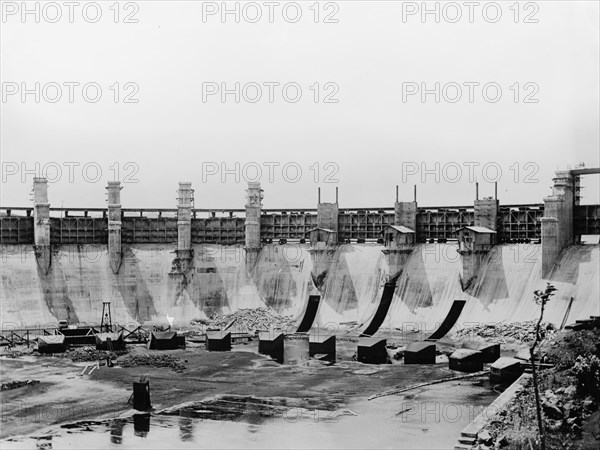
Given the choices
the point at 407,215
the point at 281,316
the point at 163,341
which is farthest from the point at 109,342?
the point at 407,215

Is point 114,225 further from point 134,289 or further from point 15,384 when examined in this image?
point 15,384

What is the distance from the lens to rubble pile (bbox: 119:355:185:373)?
47.1m

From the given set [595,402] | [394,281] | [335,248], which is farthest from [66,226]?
[595,402]

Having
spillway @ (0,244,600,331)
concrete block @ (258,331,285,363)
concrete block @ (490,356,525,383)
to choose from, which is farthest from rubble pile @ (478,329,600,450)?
concrete block @ (258,331,285,363)

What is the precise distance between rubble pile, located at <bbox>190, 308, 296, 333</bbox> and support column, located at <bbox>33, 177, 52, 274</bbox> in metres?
13.6

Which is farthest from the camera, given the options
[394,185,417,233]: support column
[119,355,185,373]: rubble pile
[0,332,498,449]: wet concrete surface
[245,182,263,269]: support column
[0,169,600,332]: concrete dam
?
[245,182,263,269]: support column

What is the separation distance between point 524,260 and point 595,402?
2742cm

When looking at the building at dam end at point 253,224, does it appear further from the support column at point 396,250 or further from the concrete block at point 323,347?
the concrete block at point 323,347

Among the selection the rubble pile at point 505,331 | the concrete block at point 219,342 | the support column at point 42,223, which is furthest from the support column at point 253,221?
the rubble pile at point 505,331

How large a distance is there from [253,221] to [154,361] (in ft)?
73.9

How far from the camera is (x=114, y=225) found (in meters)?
66.5

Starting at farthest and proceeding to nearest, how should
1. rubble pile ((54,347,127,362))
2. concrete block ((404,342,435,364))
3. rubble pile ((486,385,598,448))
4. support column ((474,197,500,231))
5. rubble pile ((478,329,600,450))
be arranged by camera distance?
1. support column ((474,197,500,231))
2. rubble pile ((54,347,127,362))
3. concrete block ((404,342,435,364))
4. rubble pile ((486,385,598,448))
5. rubble pile ((478,329,600,450))

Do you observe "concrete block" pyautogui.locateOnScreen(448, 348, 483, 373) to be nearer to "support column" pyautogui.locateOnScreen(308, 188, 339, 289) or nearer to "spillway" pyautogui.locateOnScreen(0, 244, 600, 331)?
"spillway" pyautogui.locateOnScreen(0, 244, 600, 331)

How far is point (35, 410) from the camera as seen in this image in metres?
36.5
